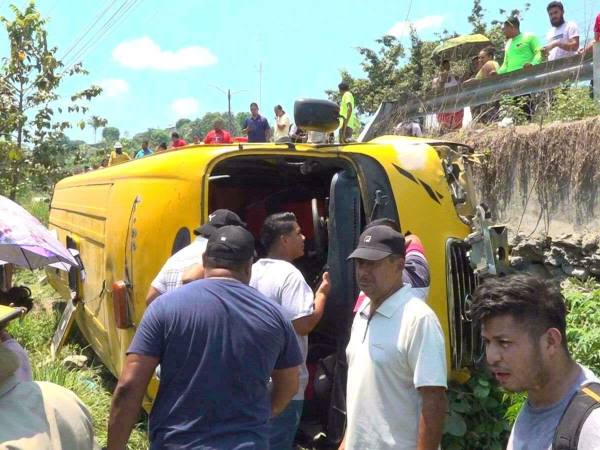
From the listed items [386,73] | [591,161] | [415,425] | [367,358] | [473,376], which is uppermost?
[386,73]

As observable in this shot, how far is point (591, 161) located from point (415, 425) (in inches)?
184

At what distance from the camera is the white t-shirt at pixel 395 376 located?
3.21m

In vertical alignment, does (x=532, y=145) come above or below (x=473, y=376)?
above

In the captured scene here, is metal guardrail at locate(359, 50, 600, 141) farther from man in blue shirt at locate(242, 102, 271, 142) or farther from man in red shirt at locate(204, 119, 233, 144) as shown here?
man in blue shirt at locate(242, 102, 271, 142)

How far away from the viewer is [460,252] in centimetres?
478

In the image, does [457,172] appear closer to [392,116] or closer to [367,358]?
[367,358]

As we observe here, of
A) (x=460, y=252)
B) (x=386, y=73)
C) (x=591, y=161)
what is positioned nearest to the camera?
(x=460, y=252)

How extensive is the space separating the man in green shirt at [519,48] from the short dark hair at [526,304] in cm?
781

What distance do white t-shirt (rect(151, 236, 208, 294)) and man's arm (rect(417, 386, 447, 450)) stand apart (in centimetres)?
153

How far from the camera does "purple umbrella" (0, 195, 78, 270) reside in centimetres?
421

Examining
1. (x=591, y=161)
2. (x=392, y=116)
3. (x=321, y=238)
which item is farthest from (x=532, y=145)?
(x=321, y=238)

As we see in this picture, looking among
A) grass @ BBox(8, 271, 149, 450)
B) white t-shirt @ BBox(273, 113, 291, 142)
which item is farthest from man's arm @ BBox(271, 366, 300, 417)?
white t-shirt @ BBox(273, 113, 291, 142)

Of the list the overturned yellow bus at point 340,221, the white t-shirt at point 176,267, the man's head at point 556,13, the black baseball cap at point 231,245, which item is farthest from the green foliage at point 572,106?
the black baseball cap at point 231,245

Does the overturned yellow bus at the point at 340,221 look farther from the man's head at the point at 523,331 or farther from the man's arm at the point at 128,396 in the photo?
the man's head at the point at 523,331
